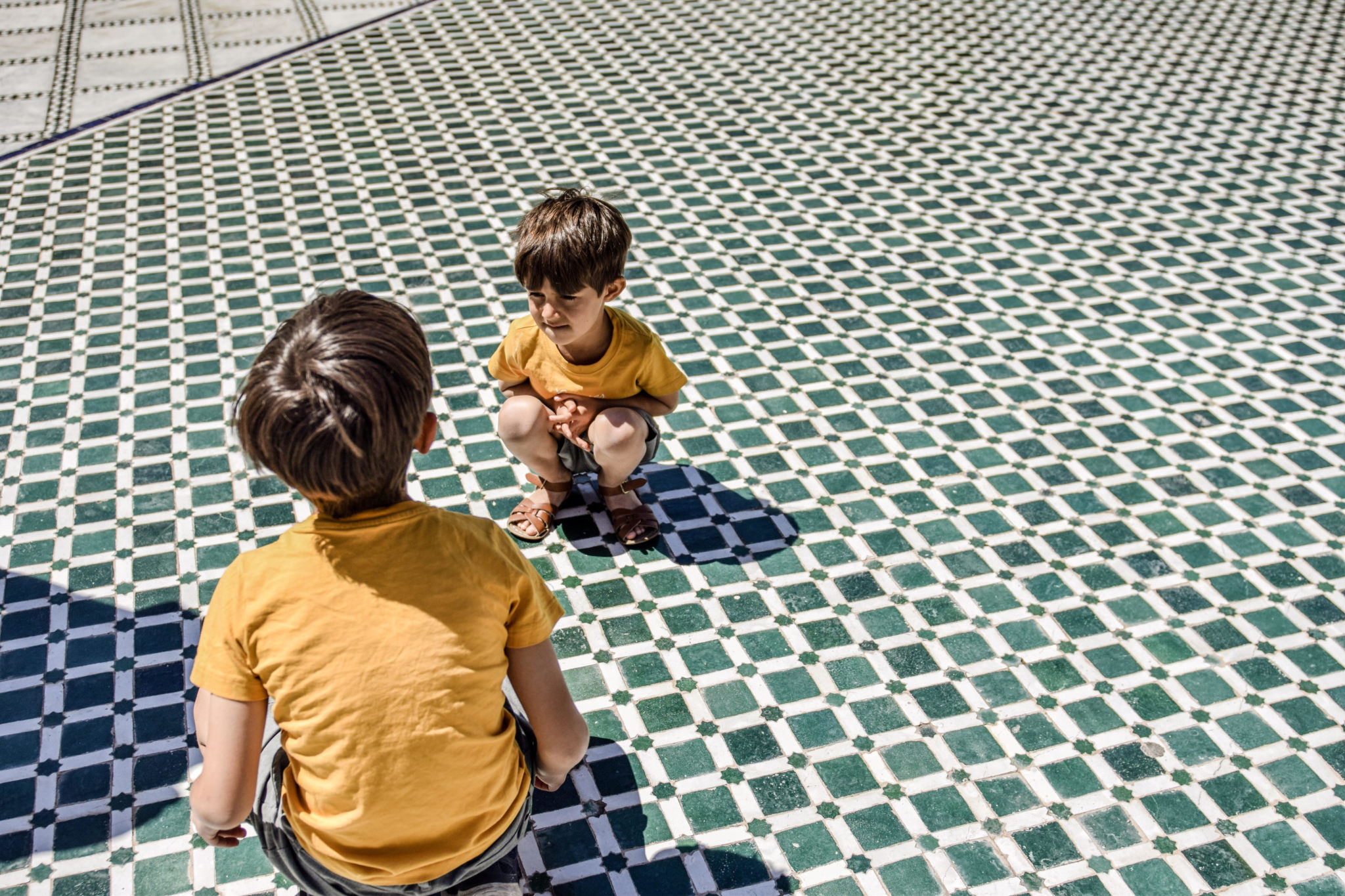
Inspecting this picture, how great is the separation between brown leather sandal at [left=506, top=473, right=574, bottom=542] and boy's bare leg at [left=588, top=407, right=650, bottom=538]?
6.4 inches

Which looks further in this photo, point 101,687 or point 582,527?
→ point 582,527

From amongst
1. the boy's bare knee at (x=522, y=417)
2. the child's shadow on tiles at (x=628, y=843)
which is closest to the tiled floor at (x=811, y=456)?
the child's shadow on tiles at (x=628, y=843)

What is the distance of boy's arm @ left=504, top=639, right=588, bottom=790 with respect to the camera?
1.19 metres

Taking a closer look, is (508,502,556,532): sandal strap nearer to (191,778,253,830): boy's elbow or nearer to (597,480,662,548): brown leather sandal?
(597,480,662,548): brown leather sandal

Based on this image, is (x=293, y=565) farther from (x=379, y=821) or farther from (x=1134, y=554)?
(x=1134, y=554)

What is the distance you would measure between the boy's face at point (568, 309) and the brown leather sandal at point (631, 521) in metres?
0.45

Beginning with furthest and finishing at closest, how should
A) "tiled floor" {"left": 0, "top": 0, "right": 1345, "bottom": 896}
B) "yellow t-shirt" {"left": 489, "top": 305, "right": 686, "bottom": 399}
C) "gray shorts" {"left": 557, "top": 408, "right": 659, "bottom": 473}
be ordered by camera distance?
"gray shorts" {"left": 557, "top": 408, "right": 659, "bottom": 473} → "yellow t-shirt" {"left": 489, "top": 305, "right": 686, "bottom": 399} → "tiled floor" {"left": 0, "top": 0, "right": 1345, "bottom": 896}

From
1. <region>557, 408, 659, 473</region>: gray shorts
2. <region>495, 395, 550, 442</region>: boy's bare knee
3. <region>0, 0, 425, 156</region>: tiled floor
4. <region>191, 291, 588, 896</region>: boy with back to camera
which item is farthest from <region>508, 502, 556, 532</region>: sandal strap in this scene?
<region>0, 0, 425, 156</region>: tiled floor

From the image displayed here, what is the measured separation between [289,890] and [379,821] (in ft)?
2.03

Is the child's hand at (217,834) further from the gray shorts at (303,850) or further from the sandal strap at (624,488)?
the sandal strap at (624,488)

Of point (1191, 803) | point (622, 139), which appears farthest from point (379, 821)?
point (622, 139)

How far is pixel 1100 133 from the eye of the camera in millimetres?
4273

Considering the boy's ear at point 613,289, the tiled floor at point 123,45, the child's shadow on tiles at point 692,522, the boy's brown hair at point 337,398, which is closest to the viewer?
the boy's brown hair at point 337,398

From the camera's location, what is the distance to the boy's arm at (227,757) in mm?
1083
